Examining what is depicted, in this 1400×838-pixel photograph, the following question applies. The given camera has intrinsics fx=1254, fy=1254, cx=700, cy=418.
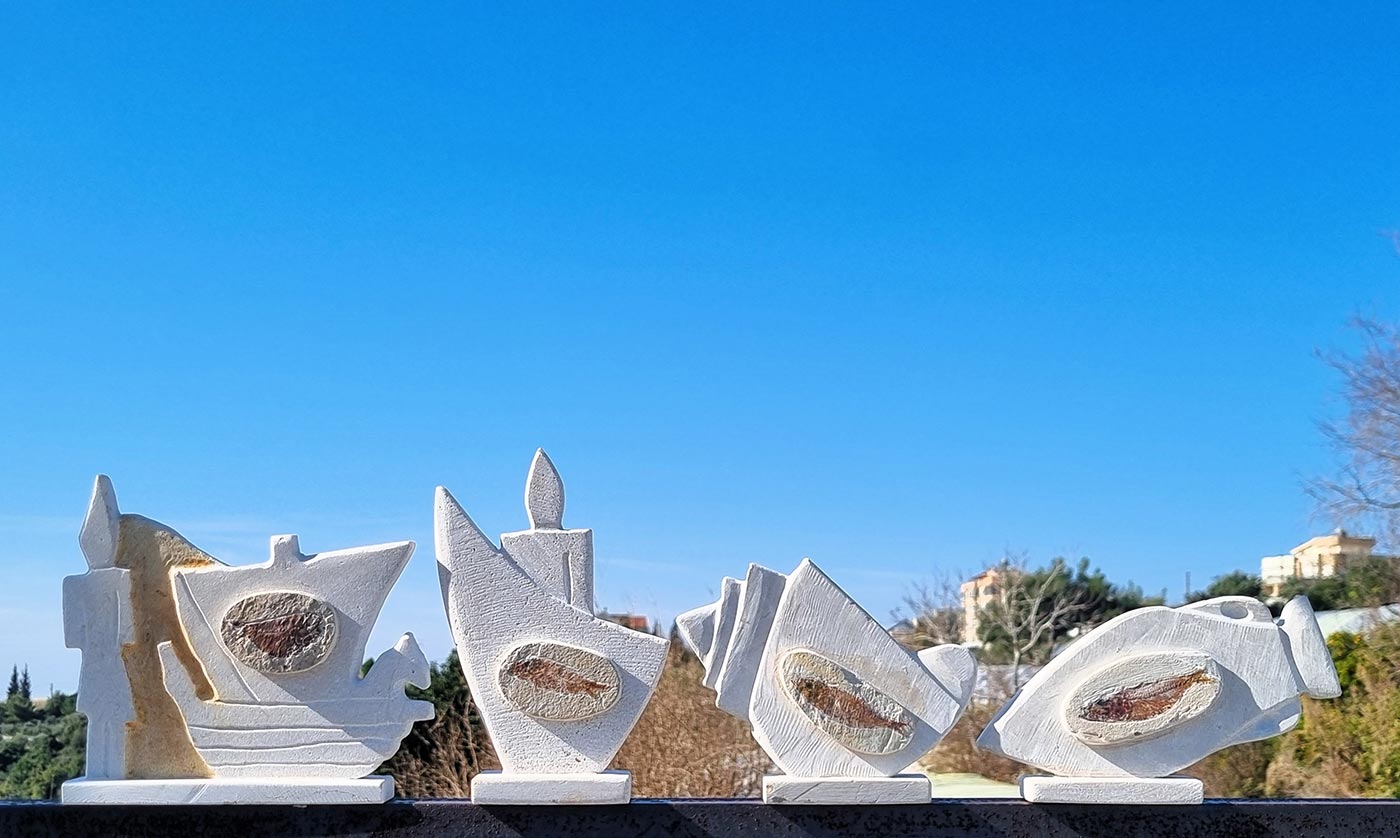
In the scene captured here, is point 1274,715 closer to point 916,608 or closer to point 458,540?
point 458,540

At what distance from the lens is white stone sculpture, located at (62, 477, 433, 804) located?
4.03 meters

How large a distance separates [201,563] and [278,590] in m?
0.29

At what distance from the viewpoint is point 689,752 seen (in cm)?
796

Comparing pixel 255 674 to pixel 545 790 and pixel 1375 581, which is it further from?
pixel 1375 581

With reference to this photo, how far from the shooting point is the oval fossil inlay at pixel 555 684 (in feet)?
13.1

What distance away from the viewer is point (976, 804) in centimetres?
412

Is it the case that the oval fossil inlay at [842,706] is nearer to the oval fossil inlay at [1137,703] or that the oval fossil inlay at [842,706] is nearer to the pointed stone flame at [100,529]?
the oval fossil inlay at [1137,703]

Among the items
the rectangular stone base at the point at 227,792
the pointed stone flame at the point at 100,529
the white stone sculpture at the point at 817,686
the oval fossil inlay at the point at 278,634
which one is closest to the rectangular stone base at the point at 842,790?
the white stone sculpture at the point at 817,686

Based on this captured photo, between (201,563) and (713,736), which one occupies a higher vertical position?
(201,563)

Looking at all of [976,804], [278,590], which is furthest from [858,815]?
[278,590]

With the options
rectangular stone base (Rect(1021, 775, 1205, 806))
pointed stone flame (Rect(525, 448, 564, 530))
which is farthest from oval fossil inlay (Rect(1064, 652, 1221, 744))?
pointed stone flame (Rect(525, 448, 564, 530))

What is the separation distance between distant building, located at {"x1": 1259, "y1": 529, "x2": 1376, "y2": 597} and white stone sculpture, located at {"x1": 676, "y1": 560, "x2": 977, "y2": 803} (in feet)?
27.2

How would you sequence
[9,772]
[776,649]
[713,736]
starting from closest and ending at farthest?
[776,649], [713,736], [9,772]

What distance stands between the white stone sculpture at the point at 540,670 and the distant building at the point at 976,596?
29.4 ft
